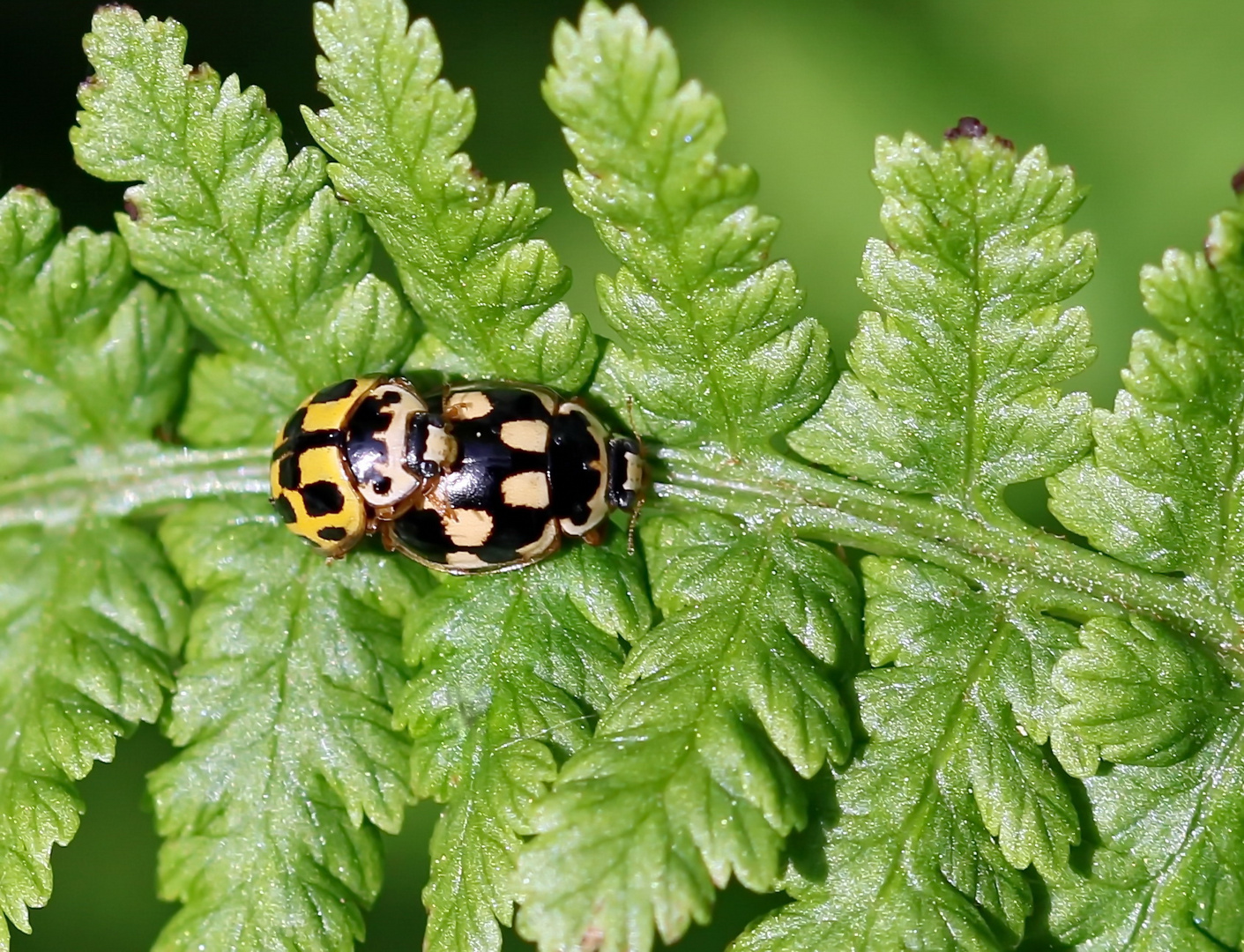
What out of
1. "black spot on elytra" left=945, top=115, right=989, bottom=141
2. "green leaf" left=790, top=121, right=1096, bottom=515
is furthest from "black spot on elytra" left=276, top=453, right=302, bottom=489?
"black spot on elytra" left=945, top=115, right=989, bottom=141

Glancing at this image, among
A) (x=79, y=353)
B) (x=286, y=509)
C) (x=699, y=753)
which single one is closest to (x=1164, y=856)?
(x=699, y=753)

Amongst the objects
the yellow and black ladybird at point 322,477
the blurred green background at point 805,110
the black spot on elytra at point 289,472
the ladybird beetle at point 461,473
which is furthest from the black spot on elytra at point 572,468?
the blurred green background at point 805,110

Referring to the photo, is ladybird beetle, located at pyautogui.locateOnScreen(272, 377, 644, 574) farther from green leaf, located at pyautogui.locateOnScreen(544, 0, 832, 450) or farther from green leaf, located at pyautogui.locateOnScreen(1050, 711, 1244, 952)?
green leaf, located at pyautogui.locateOnScreen(1050, 711, 1244, 952)

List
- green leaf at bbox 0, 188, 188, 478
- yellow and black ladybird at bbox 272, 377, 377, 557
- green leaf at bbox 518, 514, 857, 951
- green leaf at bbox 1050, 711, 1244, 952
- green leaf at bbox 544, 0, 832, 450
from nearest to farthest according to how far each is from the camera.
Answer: green leaf at bbox 518, 514, 857, 951, green leaf at bbox 544, 0, 832, 450, green leaf at bbox 1050, 711, 1244, 952, yellow and black ladybird at bbox 272, 377, 377, 557, green leaf at bbox 0, 188, 188, 478

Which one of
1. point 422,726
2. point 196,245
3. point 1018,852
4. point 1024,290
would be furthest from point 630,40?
point 1018,852

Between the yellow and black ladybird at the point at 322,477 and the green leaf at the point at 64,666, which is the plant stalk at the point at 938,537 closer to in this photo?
the yellow and black ladybird at the point at 322,477
